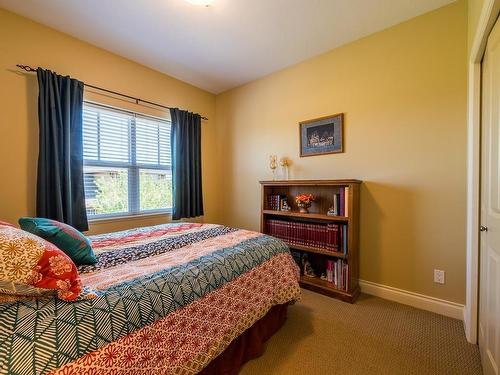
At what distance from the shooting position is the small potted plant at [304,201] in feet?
8.43

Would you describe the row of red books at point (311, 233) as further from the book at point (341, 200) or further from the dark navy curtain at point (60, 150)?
the dark navy curtain at point (60, 150)

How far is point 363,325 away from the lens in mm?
1837

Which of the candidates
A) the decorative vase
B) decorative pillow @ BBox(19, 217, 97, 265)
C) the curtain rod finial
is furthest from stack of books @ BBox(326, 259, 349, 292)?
the curtain rod finial

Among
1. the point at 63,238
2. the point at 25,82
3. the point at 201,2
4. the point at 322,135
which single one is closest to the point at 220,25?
the point at 201,2

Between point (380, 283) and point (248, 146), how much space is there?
2319 millimetres

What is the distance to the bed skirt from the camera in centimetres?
129

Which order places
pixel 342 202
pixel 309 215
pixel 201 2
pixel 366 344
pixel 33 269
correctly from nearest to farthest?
pixel 33 269 < pixel 366 344 < pixel 201 2 < pixel 342 202 < pixel 309 215

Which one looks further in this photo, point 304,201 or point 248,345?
point 304,201

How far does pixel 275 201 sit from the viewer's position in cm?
289

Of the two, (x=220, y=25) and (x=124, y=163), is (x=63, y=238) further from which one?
(x=220, y=25)

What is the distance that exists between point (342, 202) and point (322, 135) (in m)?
0.83

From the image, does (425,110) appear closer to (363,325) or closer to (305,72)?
(305,72)

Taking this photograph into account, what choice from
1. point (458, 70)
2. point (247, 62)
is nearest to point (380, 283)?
point (458, 70)

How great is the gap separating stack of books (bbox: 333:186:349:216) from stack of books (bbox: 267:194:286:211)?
0.68 metres
